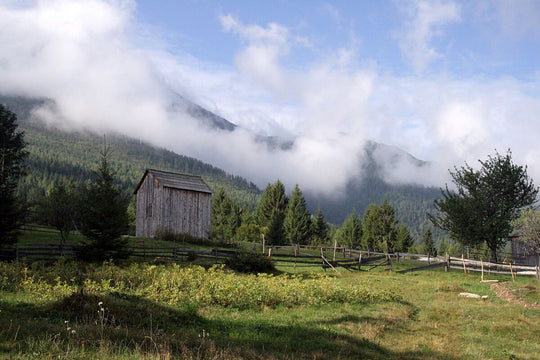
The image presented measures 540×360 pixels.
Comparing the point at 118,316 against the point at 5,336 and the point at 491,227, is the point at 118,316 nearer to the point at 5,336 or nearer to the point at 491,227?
the point at 5,336

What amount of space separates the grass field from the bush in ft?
21.5

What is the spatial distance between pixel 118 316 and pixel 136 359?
13.4ft

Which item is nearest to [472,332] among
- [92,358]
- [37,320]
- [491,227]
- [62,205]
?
[92,358]

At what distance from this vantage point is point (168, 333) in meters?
9.40

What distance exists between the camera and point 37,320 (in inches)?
372

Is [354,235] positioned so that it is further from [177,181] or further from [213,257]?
[213,257]

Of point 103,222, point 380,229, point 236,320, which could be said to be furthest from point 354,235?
point 236,320

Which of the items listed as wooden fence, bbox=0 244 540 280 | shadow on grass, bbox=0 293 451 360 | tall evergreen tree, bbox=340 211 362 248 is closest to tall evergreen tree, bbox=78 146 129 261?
wooden fence, bbox=0 244 540 280

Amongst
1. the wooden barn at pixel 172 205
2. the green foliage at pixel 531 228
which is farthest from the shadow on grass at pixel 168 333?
the wooden barn at pixel 172 205

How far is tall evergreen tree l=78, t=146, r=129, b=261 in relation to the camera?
22.9 metres

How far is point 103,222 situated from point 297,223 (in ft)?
161

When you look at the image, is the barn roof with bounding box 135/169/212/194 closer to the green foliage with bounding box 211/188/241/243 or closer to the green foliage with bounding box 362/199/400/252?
the green foliage with bounding box 211/188/241/243

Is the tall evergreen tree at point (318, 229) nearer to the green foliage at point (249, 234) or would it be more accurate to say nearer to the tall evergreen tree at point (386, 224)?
the tall evergreen tree at point (386, 224)

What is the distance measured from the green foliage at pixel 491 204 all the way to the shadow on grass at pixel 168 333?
89.7 feet
